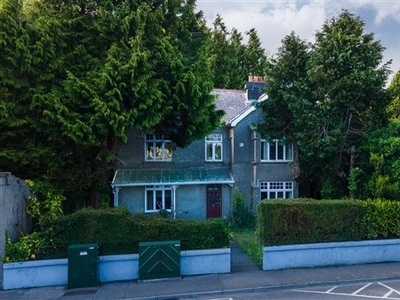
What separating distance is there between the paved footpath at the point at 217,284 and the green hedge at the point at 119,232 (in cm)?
114

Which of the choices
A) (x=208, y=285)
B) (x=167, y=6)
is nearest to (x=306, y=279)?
(x=208, y=285)

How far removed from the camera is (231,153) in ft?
67.4

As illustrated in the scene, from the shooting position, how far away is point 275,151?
2020 cm

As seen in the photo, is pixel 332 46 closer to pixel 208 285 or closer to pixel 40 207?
pixel 208 285

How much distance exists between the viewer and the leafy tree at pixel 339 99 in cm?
1617

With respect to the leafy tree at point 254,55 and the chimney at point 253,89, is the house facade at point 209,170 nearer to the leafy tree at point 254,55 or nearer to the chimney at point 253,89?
the chimney at point 253,89

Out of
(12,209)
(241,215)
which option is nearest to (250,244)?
(241,215)

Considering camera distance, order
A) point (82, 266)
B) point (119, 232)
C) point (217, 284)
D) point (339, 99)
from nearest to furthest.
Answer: point (217, 284) → point (82, 266) → point (119, 232) → point (339, 99)

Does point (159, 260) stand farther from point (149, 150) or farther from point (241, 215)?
point (149, 150)

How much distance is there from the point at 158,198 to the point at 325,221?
435 inches

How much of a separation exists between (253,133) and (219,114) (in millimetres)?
4678

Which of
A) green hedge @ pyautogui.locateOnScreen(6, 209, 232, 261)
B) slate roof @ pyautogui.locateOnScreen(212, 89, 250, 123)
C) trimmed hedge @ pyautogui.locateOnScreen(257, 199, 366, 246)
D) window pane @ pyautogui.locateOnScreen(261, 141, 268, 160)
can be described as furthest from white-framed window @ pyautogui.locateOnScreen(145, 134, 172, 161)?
trimmed hedge @ pyautogui.locateOnScreen(257, 199, 366, 246)

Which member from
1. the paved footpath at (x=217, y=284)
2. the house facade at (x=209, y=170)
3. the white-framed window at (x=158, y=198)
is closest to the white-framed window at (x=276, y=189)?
the house facade at (x=209, y=170)

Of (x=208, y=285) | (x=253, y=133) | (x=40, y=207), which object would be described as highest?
(x=253, y=133)
